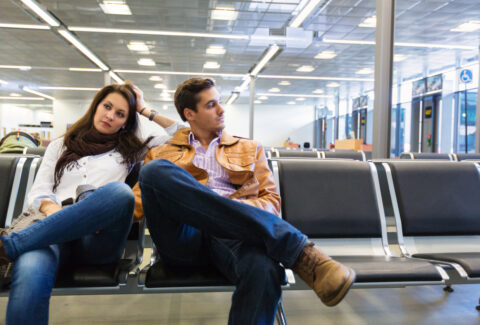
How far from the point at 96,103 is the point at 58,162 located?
1.16 ft

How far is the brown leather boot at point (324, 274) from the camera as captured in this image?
1276 millimetres

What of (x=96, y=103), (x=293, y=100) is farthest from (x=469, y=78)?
(x=96, y=103)

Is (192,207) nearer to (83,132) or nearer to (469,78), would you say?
(83,132)

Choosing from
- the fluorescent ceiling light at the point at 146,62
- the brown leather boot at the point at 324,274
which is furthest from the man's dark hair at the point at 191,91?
the fluorescent ceiling light at the point at 146,62

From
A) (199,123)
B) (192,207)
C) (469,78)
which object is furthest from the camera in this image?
(469,78)

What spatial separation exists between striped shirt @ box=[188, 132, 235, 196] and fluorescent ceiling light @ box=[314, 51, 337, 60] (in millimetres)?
10795

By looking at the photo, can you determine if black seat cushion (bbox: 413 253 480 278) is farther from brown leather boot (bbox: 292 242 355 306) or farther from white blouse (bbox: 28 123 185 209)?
white blouse (bbox: 28 123 185 209)

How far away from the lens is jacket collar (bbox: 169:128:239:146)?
75.5 inches

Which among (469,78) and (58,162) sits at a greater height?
(469,78)

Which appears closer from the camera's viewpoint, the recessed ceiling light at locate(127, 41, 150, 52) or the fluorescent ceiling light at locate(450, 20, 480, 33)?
the fluorescent ceiling light at locate(450, 20, 480, 33)

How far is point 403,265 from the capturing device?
65.4 inches

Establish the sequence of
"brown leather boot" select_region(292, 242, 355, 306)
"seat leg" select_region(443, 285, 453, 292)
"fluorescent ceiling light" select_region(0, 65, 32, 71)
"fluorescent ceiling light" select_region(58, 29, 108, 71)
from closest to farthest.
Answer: "brown leather boot" select_region(292, 242, 355, 306) → "seat leg" select_region(443, 285, 453, 292) → "fluorescent ceiling light" select_region(58, 29, 108, 71) → "fluorescent ceiling light" select_region(0, 65, 32, 71)

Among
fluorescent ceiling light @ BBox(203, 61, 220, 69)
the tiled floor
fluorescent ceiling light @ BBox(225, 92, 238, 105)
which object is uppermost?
fluorescent ceiling light @ BBox(203, 61, 220, 69)

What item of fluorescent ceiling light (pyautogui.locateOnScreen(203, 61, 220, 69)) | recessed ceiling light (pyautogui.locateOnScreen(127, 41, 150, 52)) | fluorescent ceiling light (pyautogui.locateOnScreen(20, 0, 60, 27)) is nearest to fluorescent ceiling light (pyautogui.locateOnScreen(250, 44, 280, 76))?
fluorescent ceiling light (pyautogui.locateOnScreen(203, 61, 220, 69))
